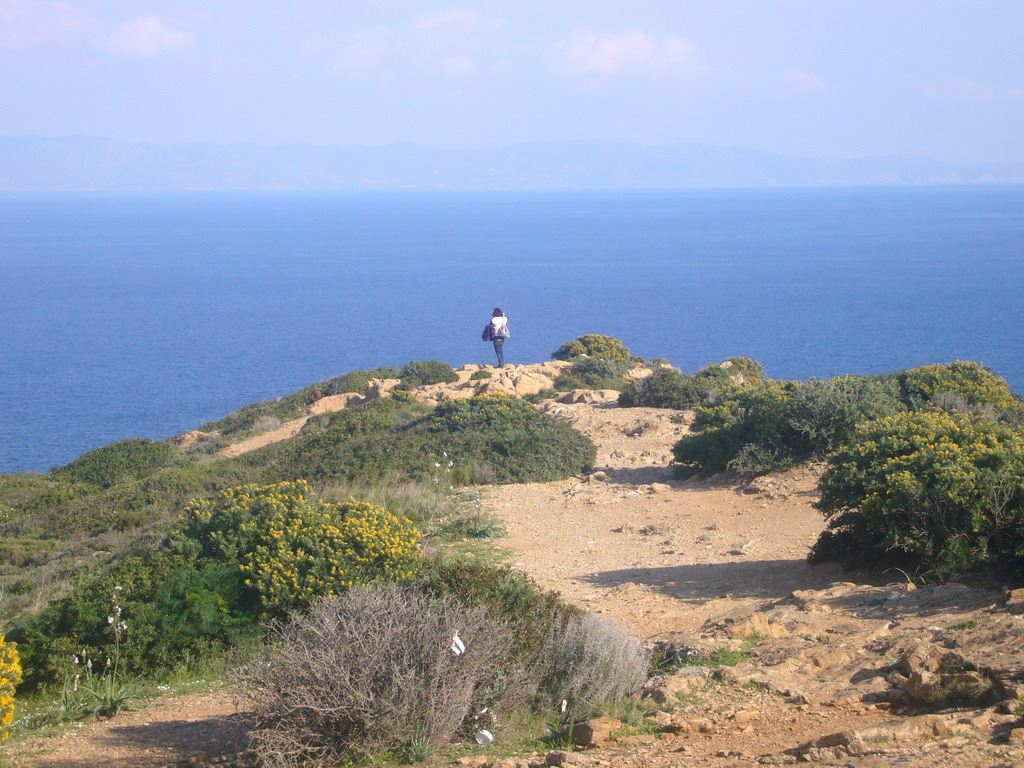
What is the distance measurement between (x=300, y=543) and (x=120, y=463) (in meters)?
16.3

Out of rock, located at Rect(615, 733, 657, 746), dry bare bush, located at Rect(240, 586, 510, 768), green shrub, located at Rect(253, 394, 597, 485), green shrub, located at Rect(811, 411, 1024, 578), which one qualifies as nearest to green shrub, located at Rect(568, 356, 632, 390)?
green shrub, located at Rect(253, 394, 597, 485)

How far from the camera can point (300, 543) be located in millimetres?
7602

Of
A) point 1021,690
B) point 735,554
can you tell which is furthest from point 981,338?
point 1021,690

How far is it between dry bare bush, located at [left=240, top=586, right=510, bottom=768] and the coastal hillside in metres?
0.14

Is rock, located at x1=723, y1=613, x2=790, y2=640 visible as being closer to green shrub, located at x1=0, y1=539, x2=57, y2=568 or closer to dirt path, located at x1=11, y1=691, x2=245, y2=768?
dirt path, located at x1=11, y1=691, x2=245, y2=768

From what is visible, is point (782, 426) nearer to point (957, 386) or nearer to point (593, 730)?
point (957, 386)

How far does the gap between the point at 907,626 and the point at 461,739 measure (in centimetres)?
333

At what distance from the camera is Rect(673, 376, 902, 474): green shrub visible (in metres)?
13.2

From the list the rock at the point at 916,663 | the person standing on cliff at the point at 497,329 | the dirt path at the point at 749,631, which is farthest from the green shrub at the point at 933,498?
the person standing on cliff at the point at 497,329

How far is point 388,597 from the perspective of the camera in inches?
214

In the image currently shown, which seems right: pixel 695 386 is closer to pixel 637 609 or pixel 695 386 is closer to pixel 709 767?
pixel 637 609

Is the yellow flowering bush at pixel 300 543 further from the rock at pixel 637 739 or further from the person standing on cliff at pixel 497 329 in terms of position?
→ the person standing on cliff at pixel 497 329

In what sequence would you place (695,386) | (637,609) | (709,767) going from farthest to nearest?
1. (695,386)
2. (637,609)
3. (709,767)

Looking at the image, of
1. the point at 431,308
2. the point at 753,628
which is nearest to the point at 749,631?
the point at 753,628
